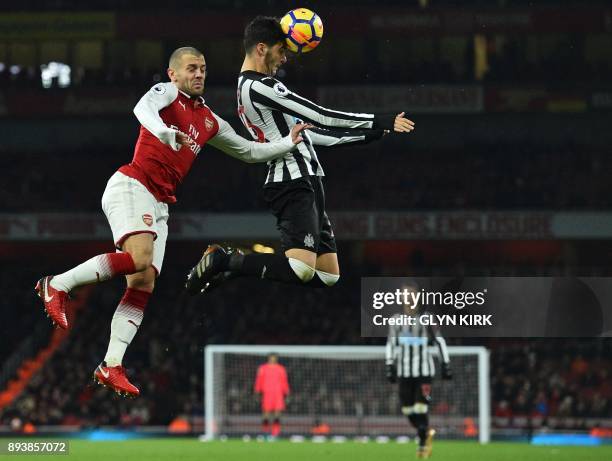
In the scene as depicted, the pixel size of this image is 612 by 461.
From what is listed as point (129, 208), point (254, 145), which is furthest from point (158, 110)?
point (254, 145)

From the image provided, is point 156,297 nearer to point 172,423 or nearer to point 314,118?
point 172,423

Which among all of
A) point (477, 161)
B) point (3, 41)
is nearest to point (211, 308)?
point (477, 161)

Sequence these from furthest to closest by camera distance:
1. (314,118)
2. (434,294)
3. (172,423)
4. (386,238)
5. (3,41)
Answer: (3,41)
(386,238)
(172,423)
(434,294)
(314,118)

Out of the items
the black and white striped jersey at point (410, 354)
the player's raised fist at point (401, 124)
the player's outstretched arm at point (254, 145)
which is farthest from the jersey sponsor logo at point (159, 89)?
the black and white striped jersey at point (410, 354)

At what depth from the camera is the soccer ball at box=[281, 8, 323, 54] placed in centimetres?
792

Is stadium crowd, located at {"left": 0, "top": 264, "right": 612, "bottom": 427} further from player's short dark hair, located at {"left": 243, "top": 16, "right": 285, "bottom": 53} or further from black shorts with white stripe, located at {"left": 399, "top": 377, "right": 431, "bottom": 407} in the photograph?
player's short dark hair, located at {"left": 243, "top": 16, "right": 285, "bottom": 53}

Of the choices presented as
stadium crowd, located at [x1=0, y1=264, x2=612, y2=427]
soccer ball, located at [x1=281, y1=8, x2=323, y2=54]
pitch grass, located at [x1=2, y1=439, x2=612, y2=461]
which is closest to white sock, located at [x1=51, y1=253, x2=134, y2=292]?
soccer ball, located at [x1=281, y1=8, x2=323, y2=54]

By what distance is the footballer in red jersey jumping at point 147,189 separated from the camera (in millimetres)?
7398

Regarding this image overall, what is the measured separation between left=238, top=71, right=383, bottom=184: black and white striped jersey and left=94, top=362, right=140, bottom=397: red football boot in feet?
5.38

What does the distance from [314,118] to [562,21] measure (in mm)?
17488

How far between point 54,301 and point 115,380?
601mm

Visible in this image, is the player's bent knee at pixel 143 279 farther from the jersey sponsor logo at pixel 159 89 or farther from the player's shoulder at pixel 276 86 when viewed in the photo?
the player's shoulder at pixel 276 86

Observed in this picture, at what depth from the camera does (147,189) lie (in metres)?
7.61

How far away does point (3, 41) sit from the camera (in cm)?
2761
